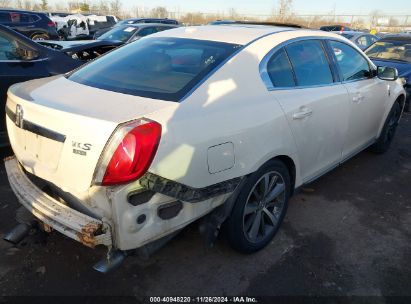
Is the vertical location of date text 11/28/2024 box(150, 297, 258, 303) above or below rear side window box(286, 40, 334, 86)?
below

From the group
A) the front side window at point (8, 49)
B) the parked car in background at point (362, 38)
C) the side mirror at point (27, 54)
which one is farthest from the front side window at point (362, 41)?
the front side window at point (8, 49)

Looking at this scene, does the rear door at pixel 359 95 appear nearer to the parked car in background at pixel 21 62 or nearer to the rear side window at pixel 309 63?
the rear side window at pixel 309 63

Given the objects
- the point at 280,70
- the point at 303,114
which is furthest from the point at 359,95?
the point at 280,70

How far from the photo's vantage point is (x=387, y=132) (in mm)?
5023

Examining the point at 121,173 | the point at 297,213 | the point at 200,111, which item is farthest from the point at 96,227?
the point at 297,213

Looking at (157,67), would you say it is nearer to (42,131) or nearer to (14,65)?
(42,131)

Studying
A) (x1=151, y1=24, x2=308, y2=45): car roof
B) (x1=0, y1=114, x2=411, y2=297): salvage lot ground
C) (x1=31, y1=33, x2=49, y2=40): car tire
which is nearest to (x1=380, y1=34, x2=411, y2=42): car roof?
(x1=0, y1=114, x2=411, y2=297): salvage lot ground

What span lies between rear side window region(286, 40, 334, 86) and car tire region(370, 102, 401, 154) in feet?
6.05

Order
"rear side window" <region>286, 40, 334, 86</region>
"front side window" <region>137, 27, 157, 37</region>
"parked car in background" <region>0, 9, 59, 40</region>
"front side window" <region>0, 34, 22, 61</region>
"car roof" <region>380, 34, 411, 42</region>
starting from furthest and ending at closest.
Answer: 1. "parked car in background" <region>0, 9, 59, 40</region>
2. "front side window" <region>137, 27, 157, 37</region>
3. "car roof" <region>380, 34, 411, 42</region>
4. "front side window" <region>0, 34, 22, 61</region>
5. "rear side window" <region>286, 40, 334, 86</region>

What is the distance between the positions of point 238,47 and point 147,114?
1017mm

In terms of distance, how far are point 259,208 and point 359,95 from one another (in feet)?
5.95

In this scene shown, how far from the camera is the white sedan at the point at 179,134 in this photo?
1979 mm

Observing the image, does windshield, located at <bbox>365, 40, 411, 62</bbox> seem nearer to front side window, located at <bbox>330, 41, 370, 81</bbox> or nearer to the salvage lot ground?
front side window, located at <bbox>330, 41, 370, 81</bbox>

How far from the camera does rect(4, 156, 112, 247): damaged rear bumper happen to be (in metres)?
1.97
